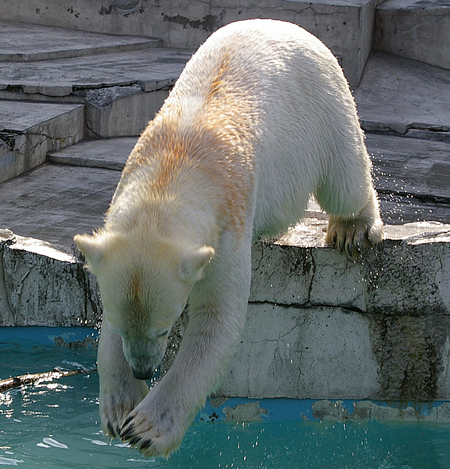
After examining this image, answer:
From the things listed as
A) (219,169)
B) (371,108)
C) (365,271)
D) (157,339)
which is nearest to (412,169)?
(371,108)

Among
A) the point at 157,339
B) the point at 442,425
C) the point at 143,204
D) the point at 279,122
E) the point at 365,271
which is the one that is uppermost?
the point at 279,122

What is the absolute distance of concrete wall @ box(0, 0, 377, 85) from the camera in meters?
8.70

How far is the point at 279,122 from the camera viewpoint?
3105 mm

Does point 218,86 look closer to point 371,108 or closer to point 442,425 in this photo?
point 442,425

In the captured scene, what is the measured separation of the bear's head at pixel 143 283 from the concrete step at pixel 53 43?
6328 millimetres

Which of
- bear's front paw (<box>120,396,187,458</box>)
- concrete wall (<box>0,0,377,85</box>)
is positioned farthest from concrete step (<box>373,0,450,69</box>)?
bear's front paw (<box>120,396,187,458</box>)

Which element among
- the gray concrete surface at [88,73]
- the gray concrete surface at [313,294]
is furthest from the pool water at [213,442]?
the gray concrete surface at [88,73]

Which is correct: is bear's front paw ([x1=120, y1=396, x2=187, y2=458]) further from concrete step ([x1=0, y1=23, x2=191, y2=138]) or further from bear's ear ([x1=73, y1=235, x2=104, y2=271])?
concrete step ([x1=0, y1=23, x2=191, y2=138])

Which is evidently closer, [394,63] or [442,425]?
[442,425]

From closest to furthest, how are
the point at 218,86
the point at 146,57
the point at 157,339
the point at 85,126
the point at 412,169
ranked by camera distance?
the point at 157,339 < the point at 218,86 < the point at 412,169 < the point at 85,126 < the point at 146,57

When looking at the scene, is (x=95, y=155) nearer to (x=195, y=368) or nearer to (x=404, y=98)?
(x=404, y=98)

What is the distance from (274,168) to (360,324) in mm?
1308

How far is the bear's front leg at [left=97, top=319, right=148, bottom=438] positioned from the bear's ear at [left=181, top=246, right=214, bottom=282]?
573 mm

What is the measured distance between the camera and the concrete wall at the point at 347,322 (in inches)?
156
